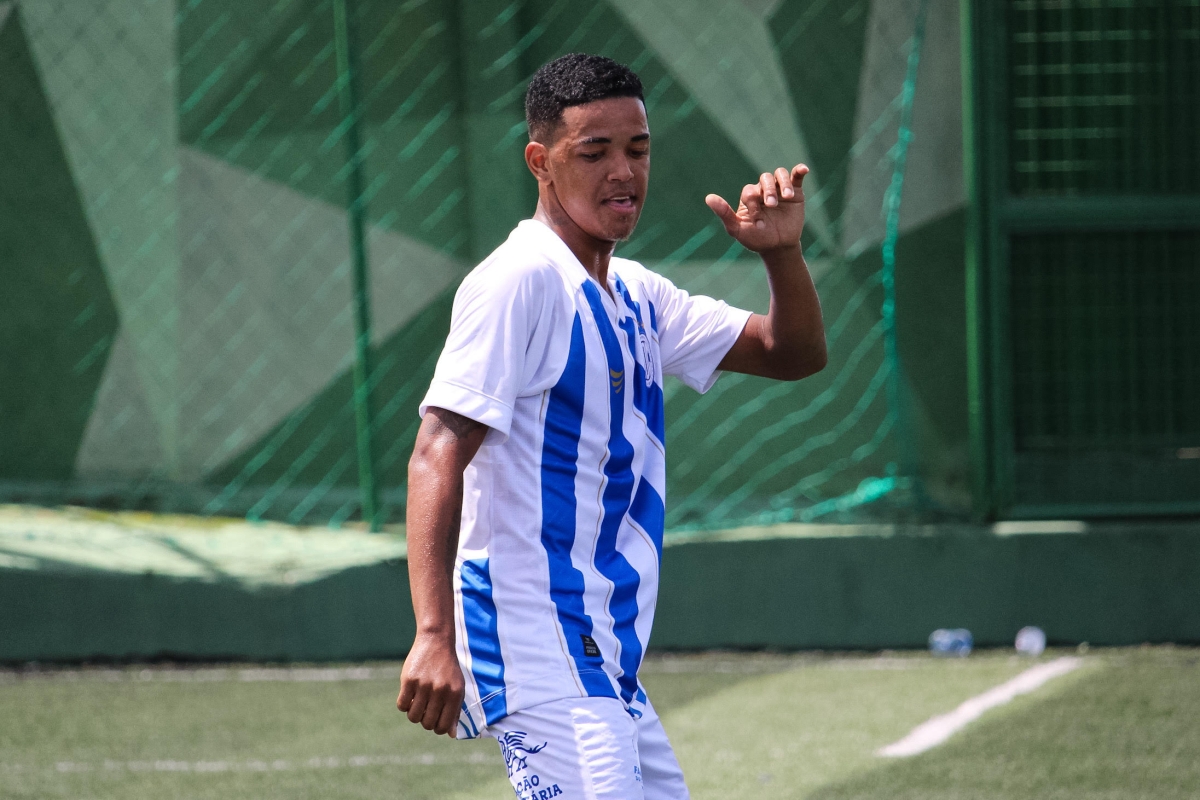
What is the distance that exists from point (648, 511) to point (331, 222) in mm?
5168

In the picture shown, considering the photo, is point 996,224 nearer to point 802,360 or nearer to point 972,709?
point 972,709

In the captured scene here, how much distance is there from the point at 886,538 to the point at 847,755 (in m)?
1.78

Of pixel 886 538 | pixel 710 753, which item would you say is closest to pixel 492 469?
pixel 710 753

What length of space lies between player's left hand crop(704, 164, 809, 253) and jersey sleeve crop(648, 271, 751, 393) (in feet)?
1.04

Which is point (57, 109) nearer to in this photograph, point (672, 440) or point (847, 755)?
point (672, 440)

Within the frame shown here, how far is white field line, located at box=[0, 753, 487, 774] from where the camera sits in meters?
4.96

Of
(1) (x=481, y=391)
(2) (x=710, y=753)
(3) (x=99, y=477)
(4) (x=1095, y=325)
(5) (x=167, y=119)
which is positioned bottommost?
(2) (x=710, y=753)

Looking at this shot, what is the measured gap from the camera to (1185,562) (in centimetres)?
646

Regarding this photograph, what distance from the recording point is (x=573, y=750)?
2533 millimetres

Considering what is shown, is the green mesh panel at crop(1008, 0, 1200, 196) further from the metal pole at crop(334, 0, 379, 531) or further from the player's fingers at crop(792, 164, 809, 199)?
the player's fingers at crop(792, 164, 809, 199)

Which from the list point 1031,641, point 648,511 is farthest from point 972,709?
point 648,511

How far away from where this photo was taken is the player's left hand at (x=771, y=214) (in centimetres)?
290

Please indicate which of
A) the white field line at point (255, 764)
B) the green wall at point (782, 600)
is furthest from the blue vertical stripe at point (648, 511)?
the green wall at point (782, 600)

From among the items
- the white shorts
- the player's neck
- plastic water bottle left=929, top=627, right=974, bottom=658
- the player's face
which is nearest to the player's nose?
the player's face
